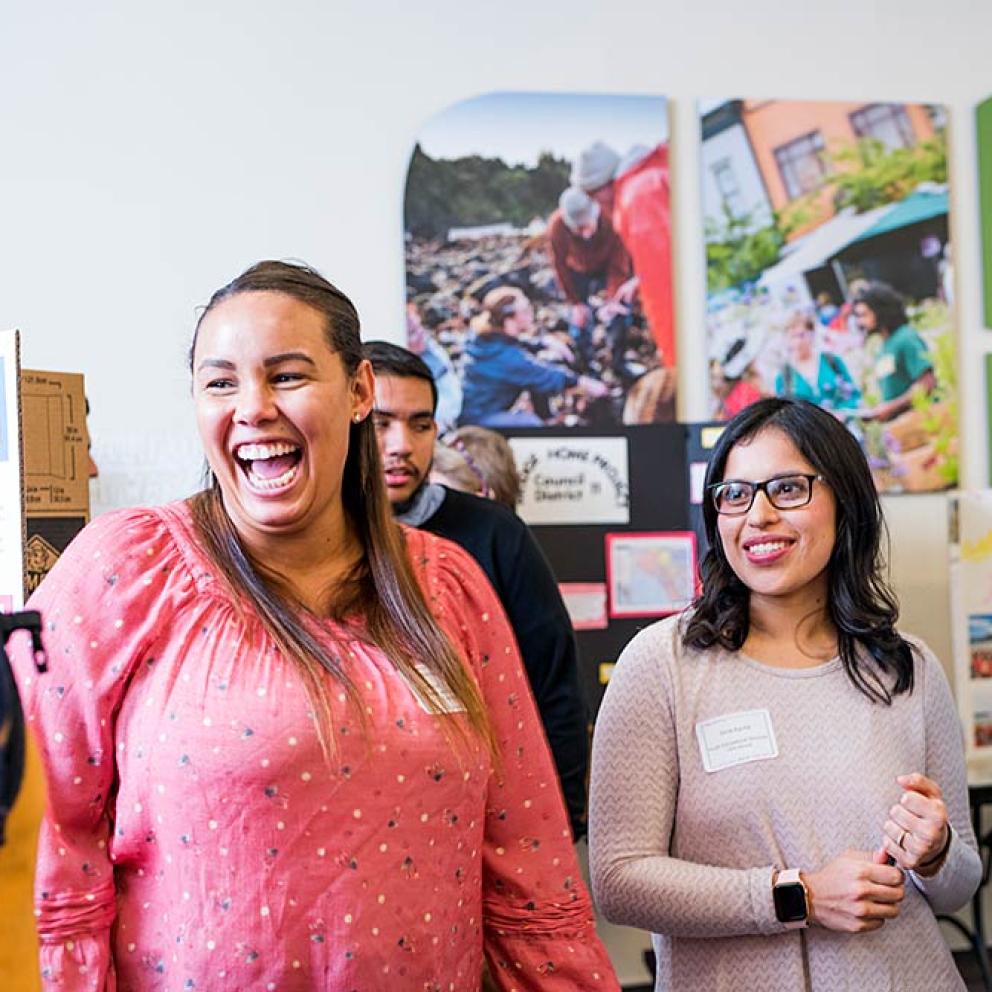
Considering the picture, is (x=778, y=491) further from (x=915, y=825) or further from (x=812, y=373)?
(x=812, y=373)

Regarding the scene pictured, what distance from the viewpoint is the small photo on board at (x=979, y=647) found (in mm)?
3859

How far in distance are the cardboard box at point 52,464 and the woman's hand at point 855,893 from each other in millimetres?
1164

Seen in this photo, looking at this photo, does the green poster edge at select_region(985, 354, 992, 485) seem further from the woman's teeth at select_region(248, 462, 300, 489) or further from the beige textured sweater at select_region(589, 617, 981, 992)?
the woman's teeth at select_region(248, 462, 300, 489)

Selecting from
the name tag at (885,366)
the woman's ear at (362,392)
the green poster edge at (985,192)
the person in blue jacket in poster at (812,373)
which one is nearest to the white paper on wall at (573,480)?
the person in blue jacket in poster at (812,373)

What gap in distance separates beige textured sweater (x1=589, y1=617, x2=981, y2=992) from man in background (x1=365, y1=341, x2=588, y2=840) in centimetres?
86

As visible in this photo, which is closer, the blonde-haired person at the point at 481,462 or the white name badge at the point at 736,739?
the white name badge at the point at 736,739

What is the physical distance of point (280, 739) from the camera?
129cm

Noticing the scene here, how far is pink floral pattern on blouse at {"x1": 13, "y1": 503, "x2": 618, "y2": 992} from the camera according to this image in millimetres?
1283

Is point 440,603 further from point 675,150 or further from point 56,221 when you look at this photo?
point 675,150

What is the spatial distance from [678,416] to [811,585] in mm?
2049

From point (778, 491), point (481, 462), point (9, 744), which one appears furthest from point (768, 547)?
point (481, 462)

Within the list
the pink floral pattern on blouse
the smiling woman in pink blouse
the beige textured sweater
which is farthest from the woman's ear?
the beige textured sweater

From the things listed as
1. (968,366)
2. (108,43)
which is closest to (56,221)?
(108,43)

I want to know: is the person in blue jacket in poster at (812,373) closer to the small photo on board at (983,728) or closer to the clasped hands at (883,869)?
the small photo on board at (983,728)
